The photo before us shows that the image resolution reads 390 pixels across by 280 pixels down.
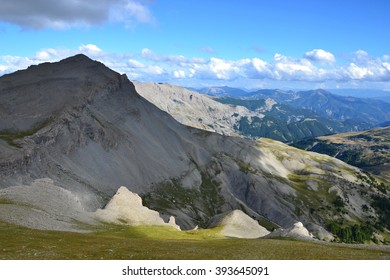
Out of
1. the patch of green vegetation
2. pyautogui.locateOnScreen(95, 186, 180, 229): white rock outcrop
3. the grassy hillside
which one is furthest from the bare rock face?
the patch of green vegetation

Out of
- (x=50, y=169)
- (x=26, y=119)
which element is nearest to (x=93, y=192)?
(x=50, y=169)

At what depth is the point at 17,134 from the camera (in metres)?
171

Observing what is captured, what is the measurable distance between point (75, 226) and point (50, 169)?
80698mm

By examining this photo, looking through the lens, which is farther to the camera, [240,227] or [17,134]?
[17,134]

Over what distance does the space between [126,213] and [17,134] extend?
250 ft

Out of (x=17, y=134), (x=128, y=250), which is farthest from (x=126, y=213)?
(x=17, y=134)

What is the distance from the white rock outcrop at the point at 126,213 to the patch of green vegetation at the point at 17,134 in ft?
163

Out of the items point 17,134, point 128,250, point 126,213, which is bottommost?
point 126,213

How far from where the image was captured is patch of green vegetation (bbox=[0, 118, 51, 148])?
15586 centimetres

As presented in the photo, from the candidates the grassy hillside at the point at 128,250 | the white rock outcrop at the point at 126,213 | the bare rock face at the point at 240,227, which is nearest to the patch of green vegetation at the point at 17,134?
the white rock outcrop at the point at 126,213

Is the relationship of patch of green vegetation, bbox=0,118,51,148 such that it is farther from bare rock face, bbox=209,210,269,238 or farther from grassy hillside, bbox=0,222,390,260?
grassy hillside, bbox=0,222,390,260

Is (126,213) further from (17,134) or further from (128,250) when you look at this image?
(17,134)
